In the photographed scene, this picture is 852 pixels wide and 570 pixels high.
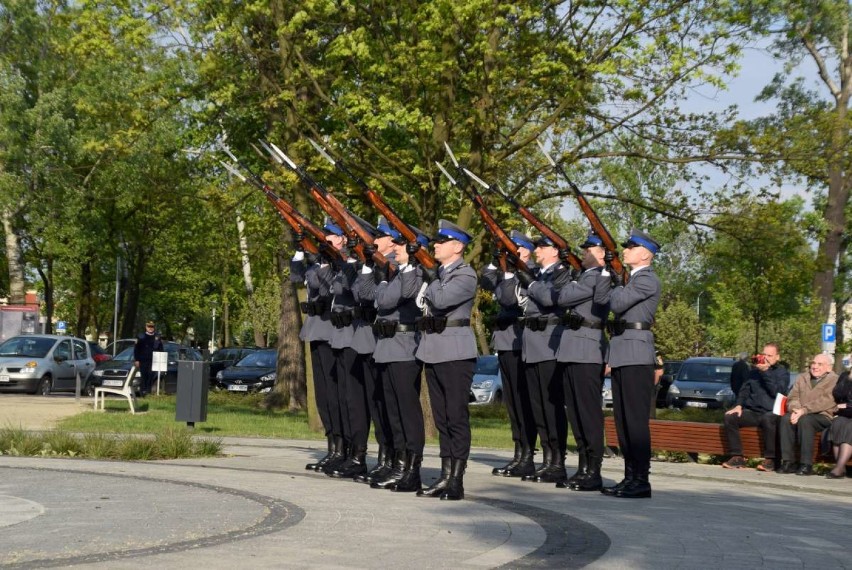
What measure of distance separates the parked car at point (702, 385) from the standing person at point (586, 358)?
785 inches

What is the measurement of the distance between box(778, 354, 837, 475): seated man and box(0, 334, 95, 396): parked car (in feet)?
71.3

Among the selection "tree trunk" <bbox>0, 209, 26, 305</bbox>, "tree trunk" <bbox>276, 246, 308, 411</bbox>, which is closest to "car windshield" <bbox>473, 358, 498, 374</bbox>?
"tree trunk" <bbox>276, 246, 308, 411</bbox>

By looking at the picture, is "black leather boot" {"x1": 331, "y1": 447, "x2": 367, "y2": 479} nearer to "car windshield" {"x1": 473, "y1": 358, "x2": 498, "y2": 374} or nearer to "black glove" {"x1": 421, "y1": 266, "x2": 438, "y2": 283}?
"black glove" {"x1": 421, "y1": 266, "x2": 438, "y2": 283}

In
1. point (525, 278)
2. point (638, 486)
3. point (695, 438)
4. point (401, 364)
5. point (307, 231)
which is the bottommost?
point (638, 486)

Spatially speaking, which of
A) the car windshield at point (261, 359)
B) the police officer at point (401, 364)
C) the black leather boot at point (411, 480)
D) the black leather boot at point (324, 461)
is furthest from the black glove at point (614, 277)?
the car windshield at point (261, 359)

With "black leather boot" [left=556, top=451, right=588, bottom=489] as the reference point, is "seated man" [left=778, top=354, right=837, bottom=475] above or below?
above

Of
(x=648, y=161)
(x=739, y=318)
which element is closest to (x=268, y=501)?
(x=648, y=161)

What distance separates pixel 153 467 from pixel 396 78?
26.5 feet

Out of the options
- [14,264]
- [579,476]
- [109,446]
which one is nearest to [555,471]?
[579,476]

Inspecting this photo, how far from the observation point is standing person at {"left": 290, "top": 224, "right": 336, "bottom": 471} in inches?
545

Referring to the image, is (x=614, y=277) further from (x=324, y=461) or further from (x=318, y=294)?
(x=324, y=461)

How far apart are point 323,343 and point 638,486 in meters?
3.44

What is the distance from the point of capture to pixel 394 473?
42.0 feet

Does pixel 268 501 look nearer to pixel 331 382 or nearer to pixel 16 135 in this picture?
pixel 331 382
